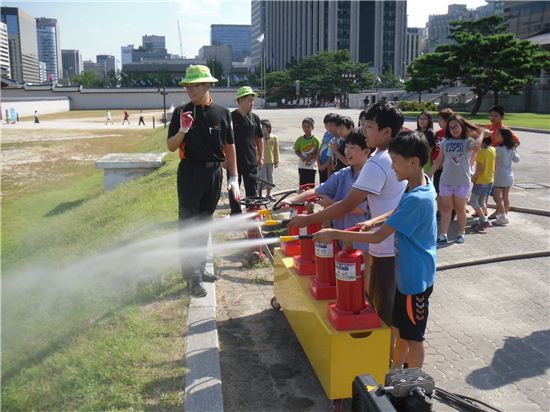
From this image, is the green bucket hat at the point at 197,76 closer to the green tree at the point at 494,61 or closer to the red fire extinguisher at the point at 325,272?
the red fire extinguisher at the point at 325,272

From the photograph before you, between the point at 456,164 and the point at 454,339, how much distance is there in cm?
351

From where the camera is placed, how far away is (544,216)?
10156mm

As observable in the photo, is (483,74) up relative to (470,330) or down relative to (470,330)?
up

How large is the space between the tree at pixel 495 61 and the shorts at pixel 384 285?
47.6 meters

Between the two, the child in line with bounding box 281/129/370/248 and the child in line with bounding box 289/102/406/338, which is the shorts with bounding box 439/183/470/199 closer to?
the child in line with bounding box 281/129/370/248

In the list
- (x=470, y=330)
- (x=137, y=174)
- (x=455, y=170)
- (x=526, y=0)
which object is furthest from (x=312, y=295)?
(x=526, y=0)

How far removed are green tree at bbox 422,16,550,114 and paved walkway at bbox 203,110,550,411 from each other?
43734 mm

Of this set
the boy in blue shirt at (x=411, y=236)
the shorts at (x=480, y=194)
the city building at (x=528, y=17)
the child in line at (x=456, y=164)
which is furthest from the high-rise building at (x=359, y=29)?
the boy in blue shirt at (x=411, y=236)

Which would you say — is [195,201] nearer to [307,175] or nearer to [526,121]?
[307,175]

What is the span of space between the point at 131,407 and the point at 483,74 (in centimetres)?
4992

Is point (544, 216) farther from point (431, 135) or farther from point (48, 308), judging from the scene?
point (48, 308)

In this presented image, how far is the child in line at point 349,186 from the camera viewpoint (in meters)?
4.36

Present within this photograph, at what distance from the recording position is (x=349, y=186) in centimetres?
457

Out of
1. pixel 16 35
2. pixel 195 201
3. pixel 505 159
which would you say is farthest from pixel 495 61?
pixel 16 35
